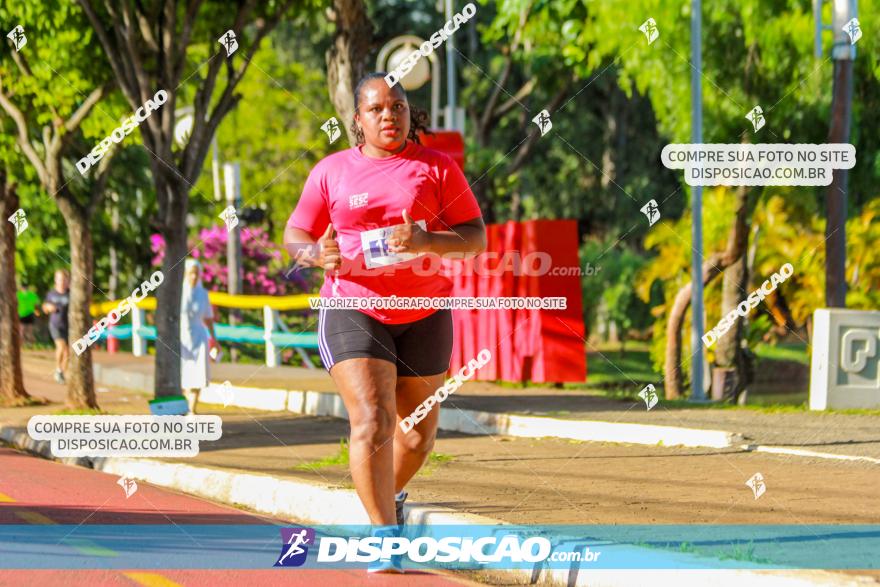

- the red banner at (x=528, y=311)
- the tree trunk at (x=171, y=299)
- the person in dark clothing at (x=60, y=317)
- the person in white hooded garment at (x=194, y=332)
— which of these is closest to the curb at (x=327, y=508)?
the tree trunk at (x=171, y=299)

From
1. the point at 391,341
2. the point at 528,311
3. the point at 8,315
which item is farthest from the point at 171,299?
the point at 391,341

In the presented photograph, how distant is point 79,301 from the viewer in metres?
18.6

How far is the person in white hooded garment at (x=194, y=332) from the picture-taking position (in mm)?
18672

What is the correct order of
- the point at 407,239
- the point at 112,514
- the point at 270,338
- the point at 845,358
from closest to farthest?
the point at 407,239 → the point at 112,514 → the point at 845,358 → the point at 270,338

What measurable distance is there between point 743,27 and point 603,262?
77.6ft

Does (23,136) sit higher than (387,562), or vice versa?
(23,136)

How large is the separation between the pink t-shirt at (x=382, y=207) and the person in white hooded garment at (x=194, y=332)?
36.1 ft

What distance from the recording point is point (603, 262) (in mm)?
44562

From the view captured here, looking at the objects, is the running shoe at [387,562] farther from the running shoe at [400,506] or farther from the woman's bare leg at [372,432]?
the running shoe at [400,506]

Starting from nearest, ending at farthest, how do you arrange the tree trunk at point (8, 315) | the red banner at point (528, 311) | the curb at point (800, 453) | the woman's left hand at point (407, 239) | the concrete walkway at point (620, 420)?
the woman's left hand at point (407, 239) < the curb at point (800, 453) < the concrete walkway at point (620, 420) < the red banner at point (528, 311) < the tree trunk at point (8, 315)

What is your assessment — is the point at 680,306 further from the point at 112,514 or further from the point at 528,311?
the point at 112,514

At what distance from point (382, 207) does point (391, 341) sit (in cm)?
63

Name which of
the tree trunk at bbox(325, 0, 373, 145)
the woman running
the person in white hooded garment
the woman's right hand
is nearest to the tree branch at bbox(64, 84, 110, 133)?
the person in white hooded garment

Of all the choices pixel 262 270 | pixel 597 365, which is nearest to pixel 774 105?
pixel 262 270
